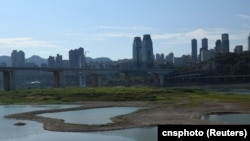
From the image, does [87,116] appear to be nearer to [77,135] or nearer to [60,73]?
[77,135]

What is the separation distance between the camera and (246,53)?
16875 cm

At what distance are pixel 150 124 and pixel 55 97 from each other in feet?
142

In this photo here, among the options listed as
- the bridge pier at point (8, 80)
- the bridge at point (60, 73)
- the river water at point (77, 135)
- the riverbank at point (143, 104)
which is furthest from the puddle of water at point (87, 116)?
the bridge at point (60, 73)

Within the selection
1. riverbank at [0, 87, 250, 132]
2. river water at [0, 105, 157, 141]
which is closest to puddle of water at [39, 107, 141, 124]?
riverbank at [0, 87, 250, 132]

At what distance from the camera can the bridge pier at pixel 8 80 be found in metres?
108

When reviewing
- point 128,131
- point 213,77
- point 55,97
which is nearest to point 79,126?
point 128,131

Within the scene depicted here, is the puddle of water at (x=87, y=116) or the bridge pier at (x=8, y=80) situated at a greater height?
the bridge pier at (x=8, y=80)

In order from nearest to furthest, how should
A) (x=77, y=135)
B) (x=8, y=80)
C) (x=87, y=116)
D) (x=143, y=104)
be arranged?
(x=77, y=135), (x=87, y=116), (x=143, y=104), (x=8, y=80)

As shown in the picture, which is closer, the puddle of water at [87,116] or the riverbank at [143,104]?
the riverbank at [143,104]

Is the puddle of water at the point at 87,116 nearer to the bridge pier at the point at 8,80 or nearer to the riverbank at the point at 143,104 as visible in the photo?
the riverbank at the point at 143,104

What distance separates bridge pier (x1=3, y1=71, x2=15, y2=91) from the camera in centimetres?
10825

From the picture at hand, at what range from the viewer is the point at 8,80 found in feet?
361

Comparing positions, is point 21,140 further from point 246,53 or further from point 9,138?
point 246,53

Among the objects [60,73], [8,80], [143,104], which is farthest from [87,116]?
[60,73]
